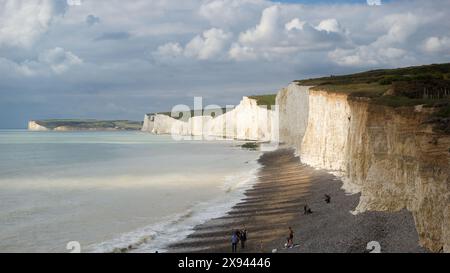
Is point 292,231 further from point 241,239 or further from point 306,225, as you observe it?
point 306,225

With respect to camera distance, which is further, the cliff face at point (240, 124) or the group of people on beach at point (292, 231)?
the cliff face at point (240, 124)

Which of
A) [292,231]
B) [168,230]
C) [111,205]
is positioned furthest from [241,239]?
[111,205]

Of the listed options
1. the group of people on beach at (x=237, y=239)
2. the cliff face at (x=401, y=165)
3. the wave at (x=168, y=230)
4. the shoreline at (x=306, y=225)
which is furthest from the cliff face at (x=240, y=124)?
the group of people on beach at (x=237, y=239)

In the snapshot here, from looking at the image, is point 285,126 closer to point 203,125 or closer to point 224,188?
point 224,188

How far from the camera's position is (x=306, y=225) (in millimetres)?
21516

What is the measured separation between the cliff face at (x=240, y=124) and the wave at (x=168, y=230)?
235 ft

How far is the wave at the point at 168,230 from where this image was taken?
19.9 m

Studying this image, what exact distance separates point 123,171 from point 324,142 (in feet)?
72.4

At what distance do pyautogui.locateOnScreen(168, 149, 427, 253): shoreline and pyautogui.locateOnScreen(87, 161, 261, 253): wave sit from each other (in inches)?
20.1

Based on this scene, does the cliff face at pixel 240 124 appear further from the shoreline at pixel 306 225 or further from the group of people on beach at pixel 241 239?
the group of people on beach at pixel 241 239

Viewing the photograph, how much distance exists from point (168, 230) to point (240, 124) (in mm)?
113036

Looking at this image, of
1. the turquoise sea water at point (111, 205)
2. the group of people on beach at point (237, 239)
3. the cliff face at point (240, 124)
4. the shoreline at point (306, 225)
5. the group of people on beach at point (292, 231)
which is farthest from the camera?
the cliff face at point (240, 124)

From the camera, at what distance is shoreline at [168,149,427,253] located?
16469 mm
